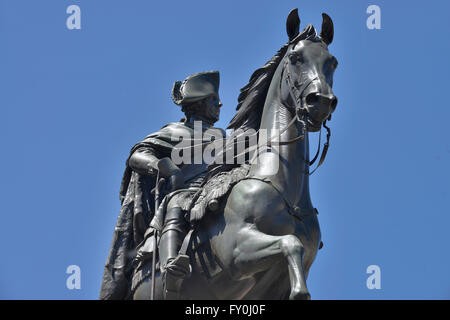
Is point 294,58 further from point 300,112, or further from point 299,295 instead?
point 299,295

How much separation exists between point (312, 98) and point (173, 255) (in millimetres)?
2730

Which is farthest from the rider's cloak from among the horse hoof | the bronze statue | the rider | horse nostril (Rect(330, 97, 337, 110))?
the horse hoof

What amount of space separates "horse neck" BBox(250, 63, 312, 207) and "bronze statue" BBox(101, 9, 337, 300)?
0.04 ft

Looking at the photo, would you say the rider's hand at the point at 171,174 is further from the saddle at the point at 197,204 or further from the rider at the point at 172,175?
the saddle at the point at 197,204

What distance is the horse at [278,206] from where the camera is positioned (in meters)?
12.5

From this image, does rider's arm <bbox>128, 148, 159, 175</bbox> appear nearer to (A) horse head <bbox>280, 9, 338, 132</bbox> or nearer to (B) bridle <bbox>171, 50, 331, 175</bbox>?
(B) bridle <bbox>171, 50, 331, 175</bbox>

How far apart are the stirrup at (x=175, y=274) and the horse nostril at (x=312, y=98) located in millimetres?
2498

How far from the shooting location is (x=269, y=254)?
12.2 meters

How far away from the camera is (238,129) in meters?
13.8

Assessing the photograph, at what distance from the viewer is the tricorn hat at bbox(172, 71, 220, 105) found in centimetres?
1598

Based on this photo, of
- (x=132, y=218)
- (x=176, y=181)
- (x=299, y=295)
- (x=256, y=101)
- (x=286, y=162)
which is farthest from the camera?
(x=132, y=218)

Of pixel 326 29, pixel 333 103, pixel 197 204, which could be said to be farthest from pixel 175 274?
pixel 326 29

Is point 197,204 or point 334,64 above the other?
point 334,64

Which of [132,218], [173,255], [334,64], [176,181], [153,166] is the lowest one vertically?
[173,255]
